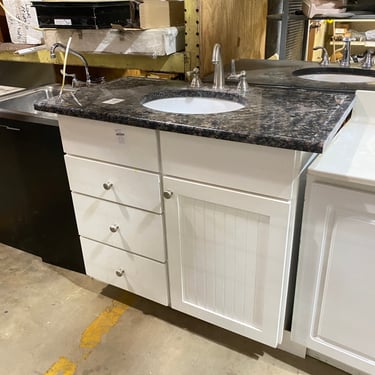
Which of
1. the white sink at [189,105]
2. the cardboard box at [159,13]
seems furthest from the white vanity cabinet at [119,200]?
the cardboard box at [159,13]

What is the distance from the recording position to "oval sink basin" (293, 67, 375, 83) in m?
1.54

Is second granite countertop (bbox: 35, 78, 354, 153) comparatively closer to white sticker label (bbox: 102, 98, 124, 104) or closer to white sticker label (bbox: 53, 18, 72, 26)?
white sticker label (bbox: 102, 98, 124, 104)

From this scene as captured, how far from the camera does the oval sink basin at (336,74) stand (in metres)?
1.54

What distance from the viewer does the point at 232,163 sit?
41.4 inches

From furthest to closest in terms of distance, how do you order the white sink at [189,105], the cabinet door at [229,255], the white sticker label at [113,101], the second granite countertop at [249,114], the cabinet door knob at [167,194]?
1. the white sink at [189,105]
2. the white sticker label at [113,101]
3. the cabinet door knob at [167,194]
4. the cabinet door at [229,255]
5. the second granite countertop at [249,114]

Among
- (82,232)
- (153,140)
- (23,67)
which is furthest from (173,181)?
(23,67)

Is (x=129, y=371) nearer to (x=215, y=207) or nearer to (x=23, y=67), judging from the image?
(x=215, y=207)

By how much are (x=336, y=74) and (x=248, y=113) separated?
71 cm

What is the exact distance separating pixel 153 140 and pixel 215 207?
29cm

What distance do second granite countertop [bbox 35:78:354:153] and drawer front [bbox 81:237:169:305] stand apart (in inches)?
21.7

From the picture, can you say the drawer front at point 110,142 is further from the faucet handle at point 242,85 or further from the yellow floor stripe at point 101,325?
the yellow floor stripe at point 101,325

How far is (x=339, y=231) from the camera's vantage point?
3.44 feet

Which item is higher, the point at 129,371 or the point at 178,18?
the point at 178,18

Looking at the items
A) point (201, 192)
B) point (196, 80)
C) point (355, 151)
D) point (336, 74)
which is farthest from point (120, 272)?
point (336, 74)
